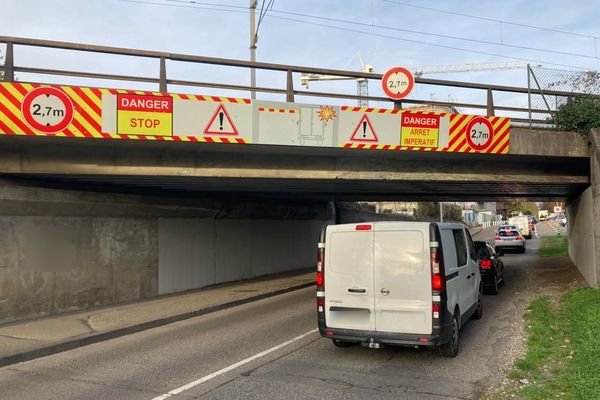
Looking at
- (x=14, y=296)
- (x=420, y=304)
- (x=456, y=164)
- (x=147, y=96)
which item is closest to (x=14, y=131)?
(x=147, y=96)

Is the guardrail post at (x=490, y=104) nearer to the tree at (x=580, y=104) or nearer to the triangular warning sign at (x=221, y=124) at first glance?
the tree at (x=580, y=104)

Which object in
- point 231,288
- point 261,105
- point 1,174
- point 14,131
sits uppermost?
point 261,105

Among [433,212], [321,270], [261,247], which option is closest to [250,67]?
[321,270]

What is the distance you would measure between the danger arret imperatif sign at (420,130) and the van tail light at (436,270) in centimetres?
486

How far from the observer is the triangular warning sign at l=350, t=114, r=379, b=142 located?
11.3 m

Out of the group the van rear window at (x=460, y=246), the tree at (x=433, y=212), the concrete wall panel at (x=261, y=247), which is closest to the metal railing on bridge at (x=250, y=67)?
the van rear window at (x=460, y=246)

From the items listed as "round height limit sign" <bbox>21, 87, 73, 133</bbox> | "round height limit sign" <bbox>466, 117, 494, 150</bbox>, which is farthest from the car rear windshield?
"round height limit sign" <bbox>21, 87, 73, 133</bbox>

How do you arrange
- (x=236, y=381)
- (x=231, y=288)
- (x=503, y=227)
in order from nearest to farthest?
(x=236, y=381) < (x=231, y=288) < (x=503, y=227)

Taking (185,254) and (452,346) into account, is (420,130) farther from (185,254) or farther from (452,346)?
(185,254)

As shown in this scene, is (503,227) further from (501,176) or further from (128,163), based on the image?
(128,163)

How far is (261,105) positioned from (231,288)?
741 cm

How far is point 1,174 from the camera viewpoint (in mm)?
10344

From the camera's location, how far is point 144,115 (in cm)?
996

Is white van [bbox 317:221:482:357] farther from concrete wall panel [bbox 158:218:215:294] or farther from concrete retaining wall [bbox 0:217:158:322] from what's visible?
concrete wall panel [bbox 158:218:215:294]
